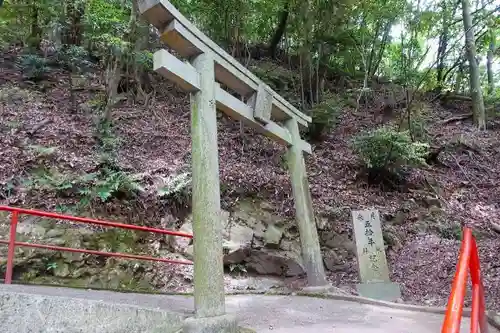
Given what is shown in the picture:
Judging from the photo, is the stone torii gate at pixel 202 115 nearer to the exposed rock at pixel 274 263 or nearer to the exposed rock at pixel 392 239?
the exposed rock at pixel 274 263

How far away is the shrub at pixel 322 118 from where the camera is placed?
1049cm

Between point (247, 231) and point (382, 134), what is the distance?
4106 mm

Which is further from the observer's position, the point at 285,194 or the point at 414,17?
the point at 414,17

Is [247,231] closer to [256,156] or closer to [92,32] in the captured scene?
[256,156]

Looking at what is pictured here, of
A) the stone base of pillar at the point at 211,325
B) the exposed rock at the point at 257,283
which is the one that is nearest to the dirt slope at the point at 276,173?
the exposed rock at the point at 257,283

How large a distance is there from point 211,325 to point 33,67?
10.0m

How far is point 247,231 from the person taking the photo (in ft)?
25.4

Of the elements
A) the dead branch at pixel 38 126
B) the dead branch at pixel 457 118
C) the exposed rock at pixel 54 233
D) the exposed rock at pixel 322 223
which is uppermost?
the dead branch at pixel 457 118

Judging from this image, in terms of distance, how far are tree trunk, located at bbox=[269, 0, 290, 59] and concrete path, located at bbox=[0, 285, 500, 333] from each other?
9.69m

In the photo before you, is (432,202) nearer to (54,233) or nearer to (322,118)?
(322,118)

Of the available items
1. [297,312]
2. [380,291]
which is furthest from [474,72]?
[297,312]

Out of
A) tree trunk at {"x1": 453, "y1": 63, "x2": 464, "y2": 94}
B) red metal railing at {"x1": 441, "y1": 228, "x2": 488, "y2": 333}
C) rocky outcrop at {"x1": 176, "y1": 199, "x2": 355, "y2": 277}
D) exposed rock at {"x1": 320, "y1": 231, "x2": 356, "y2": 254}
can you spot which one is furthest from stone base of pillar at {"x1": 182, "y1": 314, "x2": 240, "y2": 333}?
tree trunk at {"x1": 453, "y1": 63, "x2": 464, "y2": 94}

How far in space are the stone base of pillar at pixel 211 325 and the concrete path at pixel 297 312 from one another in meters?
0.41

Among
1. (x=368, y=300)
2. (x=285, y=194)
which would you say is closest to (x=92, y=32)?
(x=285, y=194)
